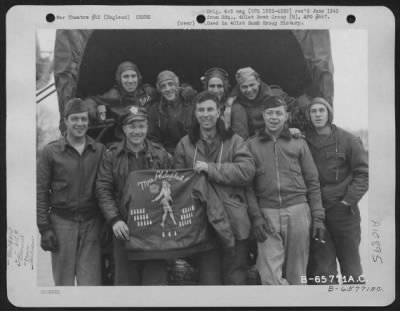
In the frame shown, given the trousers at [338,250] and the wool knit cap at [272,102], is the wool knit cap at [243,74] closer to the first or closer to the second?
the wool knit cap at [272,102]

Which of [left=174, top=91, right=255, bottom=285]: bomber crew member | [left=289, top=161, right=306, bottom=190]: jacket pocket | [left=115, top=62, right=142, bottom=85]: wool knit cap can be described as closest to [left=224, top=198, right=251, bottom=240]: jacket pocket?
[left=174, top=91, right=255, bottom=285]: bomber crew member

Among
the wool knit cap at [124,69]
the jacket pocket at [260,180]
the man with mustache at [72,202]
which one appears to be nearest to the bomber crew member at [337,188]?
the jacket pocket at [260,180]

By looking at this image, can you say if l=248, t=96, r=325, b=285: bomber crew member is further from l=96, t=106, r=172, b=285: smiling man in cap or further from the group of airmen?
l=96, t=106, r=172, b=285: smiling man in cap

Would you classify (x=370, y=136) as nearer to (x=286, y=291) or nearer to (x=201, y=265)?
(x=286, y=291)

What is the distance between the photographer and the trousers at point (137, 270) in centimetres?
144

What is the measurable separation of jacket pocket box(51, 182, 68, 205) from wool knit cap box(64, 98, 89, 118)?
19cm

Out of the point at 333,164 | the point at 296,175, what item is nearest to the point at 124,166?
the point at 296,175

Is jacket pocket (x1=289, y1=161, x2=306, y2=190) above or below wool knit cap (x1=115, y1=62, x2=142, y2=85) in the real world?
below

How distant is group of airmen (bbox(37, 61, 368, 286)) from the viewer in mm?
1430

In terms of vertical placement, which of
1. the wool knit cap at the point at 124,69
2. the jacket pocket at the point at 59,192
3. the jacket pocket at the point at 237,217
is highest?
the wool knit cap at the point at 124,69

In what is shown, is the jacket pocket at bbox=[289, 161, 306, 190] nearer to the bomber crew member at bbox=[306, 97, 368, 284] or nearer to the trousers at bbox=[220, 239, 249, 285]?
the bomber crew member at bbox=[306, 97, 368, 284]

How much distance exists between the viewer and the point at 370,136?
4.86 feet

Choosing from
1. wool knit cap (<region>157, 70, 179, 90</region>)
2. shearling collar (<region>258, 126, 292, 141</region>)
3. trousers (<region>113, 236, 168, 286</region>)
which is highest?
wool knit cap (<region>157, 70, 179, 90</region>)

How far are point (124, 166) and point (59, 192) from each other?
20cm
